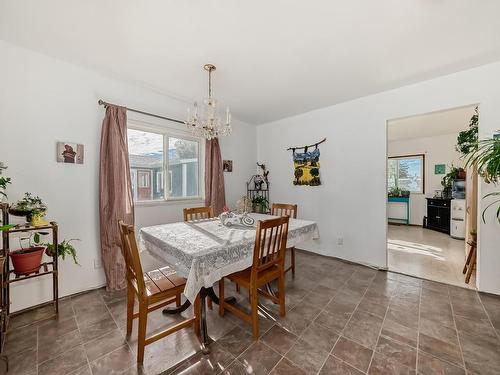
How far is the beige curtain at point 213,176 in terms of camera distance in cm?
359

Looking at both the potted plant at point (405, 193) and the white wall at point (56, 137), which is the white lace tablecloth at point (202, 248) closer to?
the white wall at point (56, 137)

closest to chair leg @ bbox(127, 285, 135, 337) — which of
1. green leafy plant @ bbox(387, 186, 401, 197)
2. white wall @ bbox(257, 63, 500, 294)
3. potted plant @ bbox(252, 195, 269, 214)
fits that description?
potted plant @ bbox(252, 195, 269, 214)

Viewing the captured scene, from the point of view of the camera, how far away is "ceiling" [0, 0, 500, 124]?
1.58m

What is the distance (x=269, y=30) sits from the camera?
1.80 meters

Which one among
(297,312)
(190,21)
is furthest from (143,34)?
(297,312)

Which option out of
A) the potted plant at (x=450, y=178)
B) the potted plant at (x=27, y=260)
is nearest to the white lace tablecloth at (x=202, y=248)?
the potted plant at (x=27, y=260)

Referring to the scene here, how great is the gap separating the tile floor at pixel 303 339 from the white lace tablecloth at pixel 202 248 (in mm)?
575

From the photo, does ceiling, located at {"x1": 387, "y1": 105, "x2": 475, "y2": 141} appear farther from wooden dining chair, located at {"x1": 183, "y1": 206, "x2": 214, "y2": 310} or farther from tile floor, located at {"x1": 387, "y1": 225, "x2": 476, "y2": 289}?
wooden dining chair, located at {"x1": 183, "y1": 206, "x2": 214, "y2": 310}

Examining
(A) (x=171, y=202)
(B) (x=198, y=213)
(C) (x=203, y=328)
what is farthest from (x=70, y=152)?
(C) (x=203, y=328)

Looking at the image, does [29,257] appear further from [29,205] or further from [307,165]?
[307,165]

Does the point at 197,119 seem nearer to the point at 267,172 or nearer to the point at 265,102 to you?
the point at 265,102

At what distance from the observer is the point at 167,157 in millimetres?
3199

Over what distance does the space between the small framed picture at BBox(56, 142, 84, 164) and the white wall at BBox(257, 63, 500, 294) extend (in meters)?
3.15

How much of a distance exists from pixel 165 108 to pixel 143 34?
1.30m
